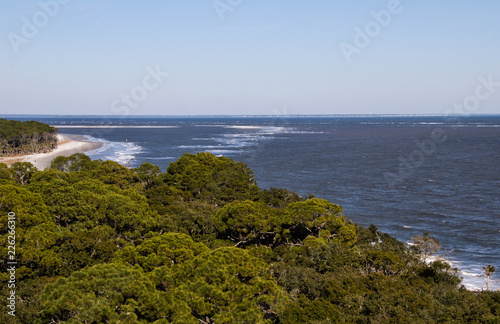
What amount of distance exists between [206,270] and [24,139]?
107m

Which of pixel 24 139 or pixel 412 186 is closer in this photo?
pixel 412 186

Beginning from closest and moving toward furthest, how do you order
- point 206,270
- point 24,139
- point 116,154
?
point 206,270
point 116,154
point 24,139

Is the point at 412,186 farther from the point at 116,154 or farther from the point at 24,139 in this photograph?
the point at 24,139

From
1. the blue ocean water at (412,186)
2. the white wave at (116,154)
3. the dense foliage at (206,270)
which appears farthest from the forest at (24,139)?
the dense foliage at (206,270)

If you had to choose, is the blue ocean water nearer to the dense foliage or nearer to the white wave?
the white wave

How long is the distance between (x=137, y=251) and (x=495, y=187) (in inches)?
2235

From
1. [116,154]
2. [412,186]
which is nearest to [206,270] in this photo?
[412,186]

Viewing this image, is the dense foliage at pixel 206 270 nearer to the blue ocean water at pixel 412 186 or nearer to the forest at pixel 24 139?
the blue ocean water at pixel 412 186

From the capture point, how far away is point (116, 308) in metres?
14.1

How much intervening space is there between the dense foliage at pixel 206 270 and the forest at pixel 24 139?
83653 mm

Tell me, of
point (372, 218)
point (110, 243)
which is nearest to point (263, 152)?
point (372, 218)

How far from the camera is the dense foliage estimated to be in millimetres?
14422

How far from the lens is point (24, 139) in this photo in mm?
107000

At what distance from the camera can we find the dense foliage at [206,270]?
47.3ft
